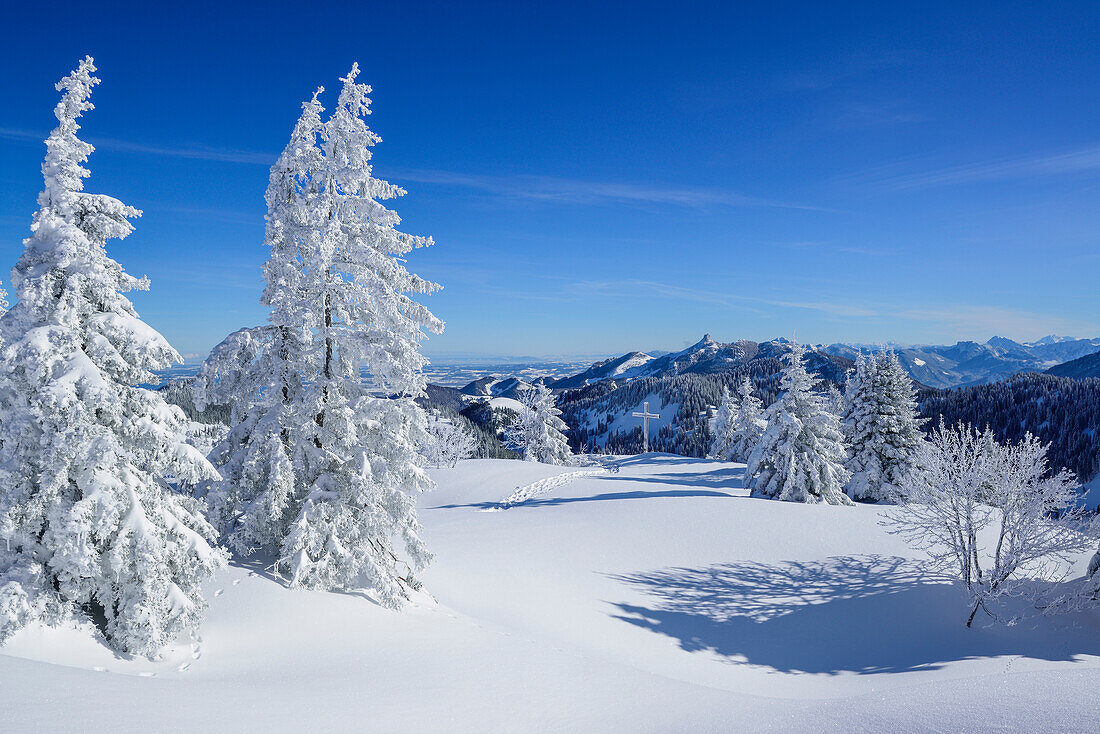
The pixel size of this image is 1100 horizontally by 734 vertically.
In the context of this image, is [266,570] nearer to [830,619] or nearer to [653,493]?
[830,619]

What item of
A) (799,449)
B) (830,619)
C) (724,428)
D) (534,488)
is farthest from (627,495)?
(724,428)

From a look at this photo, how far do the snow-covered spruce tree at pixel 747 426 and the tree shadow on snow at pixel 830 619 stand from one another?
112 ft

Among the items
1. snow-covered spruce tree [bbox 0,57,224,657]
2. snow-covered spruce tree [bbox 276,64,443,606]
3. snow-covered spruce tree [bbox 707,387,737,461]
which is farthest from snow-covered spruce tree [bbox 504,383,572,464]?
snow-covered spruce tree [bbox 0,57,224,657]

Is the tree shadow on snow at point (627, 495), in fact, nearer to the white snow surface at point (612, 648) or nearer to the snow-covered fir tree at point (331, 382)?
the white snow surface at point (612, 648)

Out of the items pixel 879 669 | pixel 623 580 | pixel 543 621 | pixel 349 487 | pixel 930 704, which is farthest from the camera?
pixel 623 580

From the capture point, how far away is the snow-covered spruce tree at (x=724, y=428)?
60.2 m

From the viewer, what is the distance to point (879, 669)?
44.8 feet

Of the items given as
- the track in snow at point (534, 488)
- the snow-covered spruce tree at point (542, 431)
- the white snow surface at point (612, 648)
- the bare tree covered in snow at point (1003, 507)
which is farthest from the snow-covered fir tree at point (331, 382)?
the snow-covered spruce tree at point (542, 431)

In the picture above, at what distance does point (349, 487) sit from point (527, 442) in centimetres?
4548

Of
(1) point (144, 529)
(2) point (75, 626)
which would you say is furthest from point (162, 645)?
(1) point (144, 529)

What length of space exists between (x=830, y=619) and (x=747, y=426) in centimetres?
4048

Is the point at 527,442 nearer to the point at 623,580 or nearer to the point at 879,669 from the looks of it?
the point at 623,580

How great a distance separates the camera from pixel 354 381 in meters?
12.7

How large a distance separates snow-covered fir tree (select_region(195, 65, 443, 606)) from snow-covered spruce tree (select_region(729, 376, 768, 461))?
148 feet
